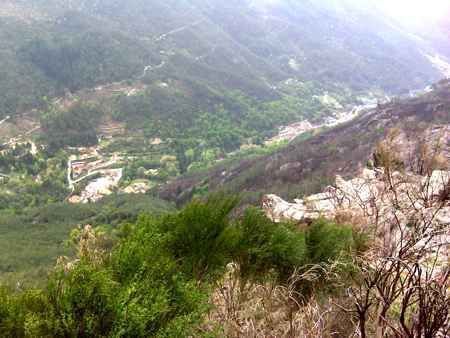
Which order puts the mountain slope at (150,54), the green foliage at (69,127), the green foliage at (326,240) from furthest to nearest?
the mountain slope at (150,54) → the green foliage at (69,127) → the green foliage at (326,240)

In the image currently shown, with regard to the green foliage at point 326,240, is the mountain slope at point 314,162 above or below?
below

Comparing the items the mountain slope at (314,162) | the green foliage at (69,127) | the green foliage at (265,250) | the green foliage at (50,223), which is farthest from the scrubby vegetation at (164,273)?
the green foliage at (69,127)

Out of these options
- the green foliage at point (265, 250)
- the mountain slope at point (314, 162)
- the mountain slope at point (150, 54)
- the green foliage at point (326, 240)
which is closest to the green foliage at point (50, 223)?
the mountain slope at point (314, 162)

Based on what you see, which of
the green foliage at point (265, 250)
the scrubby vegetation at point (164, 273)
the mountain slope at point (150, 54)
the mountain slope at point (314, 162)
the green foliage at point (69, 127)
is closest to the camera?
the scrubby vegetation at point (164, 273)

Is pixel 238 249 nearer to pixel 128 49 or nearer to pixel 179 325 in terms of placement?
pixel 179 325

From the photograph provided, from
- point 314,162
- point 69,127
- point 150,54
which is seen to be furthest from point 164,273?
point 150,54

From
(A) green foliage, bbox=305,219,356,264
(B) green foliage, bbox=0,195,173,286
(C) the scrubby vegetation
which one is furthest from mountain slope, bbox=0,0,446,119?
(A) green foliage, bbox=305,219,356,264

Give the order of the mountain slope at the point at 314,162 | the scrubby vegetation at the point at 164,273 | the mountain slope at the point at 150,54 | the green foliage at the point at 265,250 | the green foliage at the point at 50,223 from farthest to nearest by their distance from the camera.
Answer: the mountain slope at the point at 150,54 → the mountain slope at the point at 314,162 → the green foliage at the point at 50,223 → the green foliage at the point at 265,250 → the scrubby vegetation at the point at 164,273

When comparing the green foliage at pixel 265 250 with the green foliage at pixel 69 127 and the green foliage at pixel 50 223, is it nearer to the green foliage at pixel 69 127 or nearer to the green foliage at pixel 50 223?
the green foliage at pixel 50 223

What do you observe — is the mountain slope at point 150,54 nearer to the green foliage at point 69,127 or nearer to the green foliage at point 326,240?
the green foliage at point 69,127

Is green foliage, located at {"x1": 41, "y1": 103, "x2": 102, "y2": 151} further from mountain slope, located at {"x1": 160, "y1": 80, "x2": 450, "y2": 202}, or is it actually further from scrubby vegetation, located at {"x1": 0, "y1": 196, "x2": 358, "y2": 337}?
scrubby vegetation, located at {"x1": 0, "y1": 196, "x2": 358, "y2": 337}

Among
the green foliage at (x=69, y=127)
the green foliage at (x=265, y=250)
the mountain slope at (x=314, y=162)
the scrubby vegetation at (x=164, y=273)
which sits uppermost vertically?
the scrubby vegetation at (x=164, y=273)

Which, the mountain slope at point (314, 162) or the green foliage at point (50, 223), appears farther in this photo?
the mountain slope at point (314, 162)

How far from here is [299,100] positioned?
13812cm
